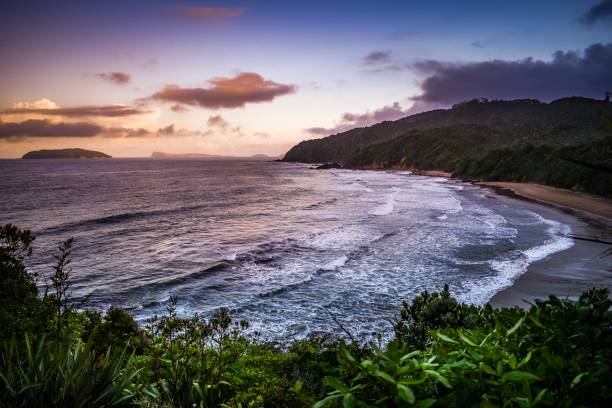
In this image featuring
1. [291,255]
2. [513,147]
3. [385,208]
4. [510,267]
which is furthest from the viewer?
[513,147]

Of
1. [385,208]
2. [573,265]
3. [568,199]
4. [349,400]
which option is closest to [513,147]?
[568,199]

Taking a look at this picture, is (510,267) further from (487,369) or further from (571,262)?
(487,369)

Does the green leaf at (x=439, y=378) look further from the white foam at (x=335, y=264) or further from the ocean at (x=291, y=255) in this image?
the white foam at (x=335, y=264)

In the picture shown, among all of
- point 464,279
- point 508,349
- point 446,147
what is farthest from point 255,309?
point 446,147

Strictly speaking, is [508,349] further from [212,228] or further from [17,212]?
[17,212]

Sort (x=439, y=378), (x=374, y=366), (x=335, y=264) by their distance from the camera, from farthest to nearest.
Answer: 1. (x=335, y=264)
2. (x=374, y=366)
3. (x=439, y=378)

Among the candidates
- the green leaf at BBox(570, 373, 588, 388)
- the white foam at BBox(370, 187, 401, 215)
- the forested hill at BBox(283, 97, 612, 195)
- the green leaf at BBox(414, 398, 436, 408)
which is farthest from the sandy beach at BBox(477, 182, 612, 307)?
the white foam at BBox(370, 187, 401, 215)

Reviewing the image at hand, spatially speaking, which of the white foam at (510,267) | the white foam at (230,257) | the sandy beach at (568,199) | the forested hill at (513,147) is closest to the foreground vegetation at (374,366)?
→ the forested hill at (513,147)
